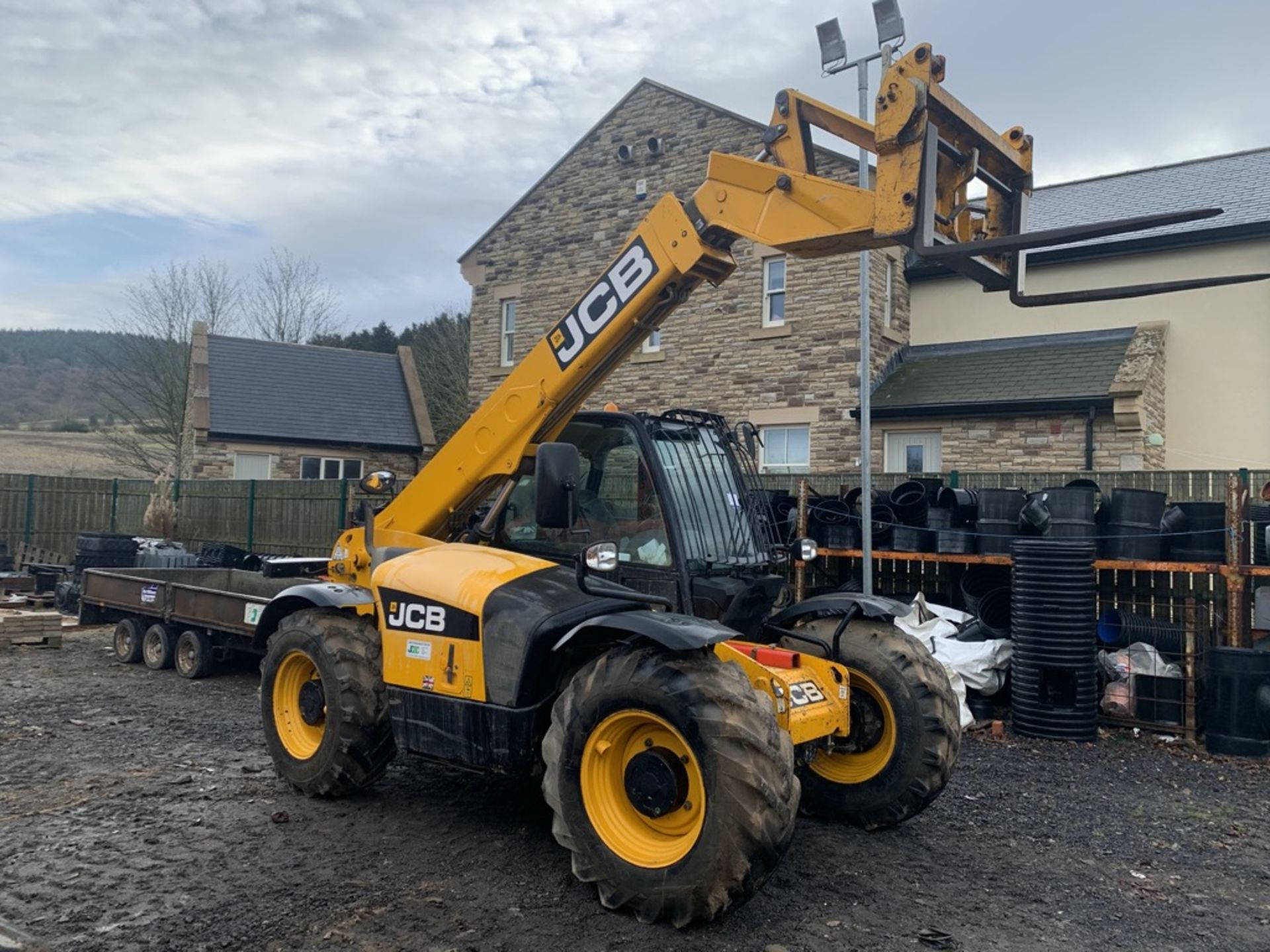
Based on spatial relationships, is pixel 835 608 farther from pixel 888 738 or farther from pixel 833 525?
pixel 833 525

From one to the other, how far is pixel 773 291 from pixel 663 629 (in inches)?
555

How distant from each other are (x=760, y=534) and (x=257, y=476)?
856 inches

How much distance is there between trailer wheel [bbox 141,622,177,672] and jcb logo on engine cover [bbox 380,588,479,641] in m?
6.18

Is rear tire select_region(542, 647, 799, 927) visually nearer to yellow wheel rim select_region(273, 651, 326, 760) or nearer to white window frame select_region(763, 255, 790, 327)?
yellow wheel rim select_region(273, 651, 326, 760)

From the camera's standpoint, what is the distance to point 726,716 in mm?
3979

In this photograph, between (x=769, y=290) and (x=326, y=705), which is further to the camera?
(x=769, y=290)

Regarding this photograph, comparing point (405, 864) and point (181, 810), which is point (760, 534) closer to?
point (405, 864)

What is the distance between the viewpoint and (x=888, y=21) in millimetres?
9445

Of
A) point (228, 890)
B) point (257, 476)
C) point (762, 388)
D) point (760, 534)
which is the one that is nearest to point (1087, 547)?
point (760, 534)

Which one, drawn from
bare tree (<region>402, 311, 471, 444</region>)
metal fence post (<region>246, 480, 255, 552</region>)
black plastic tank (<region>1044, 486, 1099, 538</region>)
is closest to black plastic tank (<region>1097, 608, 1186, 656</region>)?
black plastic tank (<region>1044, 486, 1099, 538</region>)

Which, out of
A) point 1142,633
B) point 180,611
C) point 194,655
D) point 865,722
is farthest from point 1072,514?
point 180,611

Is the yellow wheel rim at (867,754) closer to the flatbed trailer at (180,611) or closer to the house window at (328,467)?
the flatbed trailer at (180,611)

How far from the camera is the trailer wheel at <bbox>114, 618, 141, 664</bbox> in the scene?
10844 millimetres

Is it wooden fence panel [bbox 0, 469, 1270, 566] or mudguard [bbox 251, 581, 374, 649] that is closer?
mudguard [bbox 251, 581, 374, 649]
